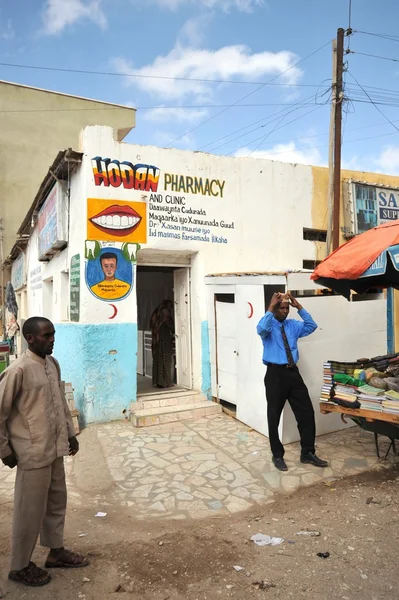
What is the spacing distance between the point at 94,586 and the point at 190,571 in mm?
688

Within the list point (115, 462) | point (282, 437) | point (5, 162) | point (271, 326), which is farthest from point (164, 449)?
point (5, 162)

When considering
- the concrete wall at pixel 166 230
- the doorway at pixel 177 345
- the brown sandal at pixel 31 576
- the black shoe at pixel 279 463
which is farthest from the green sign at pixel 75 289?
the brown sandal at pixel 31 576

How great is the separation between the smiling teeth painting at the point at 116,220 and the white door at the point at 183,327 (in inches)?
51.5

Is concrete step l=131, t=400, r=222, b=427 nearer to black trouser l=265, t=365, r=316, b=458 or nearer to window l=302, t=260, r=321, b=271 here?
black trouser l=265, t=365, r=316, b=458

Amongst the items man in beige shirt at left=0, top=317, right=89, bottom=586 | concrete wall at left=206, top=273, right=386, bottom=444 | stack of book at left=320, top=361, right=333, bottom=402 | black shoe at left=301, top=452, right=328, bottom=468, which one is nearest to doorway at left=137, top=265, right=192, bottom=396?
concrete wall at left=206, top=273, right=386, bottom=444

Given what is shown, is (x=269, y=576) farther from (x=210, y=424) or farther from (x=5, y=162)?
(x=5, y=162)

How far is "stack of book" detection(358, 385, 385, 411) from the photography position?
4629 millimetres

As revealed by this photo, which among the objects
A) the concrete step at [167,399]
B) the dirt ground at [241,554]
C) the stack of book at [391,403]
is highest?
the stack of book at [391,403]

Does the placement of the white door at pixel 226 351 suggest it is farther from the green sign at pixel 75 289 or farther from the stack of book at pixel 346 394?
the green sign at pixel 75 289

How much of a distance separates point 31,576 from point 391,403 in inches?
144

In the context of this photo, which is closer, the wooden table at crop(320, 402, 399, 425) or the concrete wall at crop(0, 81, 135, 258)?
the wooden table at crop(320, 402, 399, 425)

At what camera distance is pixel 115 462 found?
17.9 ft

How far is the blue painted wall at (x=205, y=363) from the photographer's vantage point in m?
7.77

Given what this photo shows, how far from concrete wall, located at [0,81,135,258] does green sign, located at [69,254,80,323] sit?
13.2 metres
